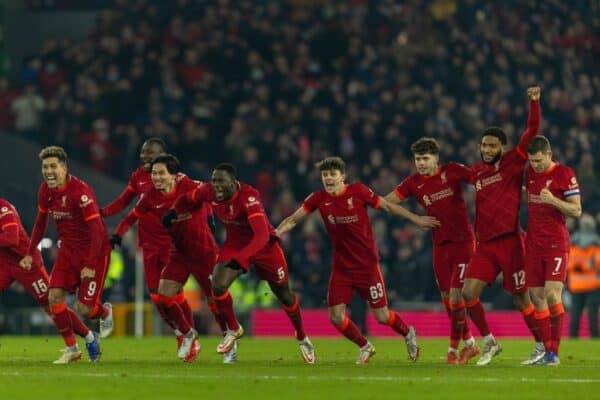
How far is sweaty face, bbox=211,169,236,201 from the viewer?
17.7m

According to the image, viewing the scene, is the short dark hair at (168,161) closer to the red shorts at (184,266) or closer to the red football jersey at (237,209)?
the red football jersey at (237,209)

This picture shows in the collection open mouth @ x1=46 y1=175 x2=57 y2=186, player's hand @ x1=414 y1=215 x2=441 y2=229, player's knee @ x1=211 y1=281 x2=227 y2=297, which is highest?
open mouth @ x1=46 y1=175 x2=57 y2=186

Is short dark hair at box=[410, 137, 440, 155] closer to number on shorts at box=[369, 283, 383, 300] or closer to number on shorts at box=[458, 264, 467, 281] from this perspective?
number on shorts at box=[458, 264, 467, 281]

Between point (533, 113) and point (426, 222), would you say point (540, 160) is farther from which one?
point (426, 222)

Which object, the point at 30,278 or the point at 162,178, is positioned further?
the point at 30,278

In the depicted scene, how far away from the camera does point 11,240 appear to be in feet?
62.1

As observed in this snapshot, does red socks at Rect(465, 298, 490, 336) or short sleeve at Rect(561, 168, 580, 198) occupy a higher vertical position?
short sleeve at Rect(561, 168, 580, 198)

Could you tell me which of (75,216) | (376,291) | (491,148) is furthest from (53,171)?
(491,148)

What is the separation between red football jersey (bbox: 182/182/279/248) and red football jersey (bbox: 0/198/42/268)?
2135 millimetres

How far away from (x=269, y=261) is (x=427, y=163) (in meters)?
2.03

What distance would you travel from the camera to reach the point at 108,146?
33812 mm

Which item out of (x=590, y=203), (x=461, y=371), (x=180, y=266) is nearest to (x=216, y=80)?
(x=590, y=203)

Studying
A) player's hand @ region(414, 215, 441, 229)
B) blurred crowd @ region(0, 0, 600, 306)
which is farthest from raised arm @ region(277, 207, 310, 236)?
blurred crowd @ region(0, 0, 600, 306)

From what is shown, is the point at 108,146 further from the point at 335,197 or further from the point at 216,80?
the point at 335,197
